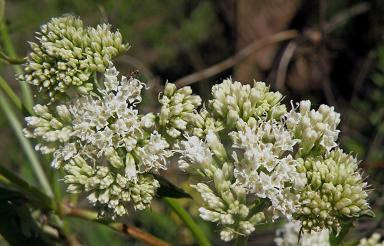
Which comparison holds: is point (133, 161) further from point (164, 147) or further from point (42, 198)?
point (42, 198)

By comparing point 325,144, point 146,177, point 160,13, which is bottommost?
point 146,177

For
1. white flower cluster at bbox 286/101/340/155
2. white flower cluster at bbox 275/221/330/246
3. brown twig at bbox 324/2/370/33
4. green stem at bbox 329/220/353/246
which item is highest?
brown twig at bbox 324/2/370/33

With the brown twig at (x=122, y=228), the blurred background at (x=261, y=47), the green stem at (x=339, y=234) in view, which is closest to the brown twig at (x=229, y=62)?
the blurred background at (x=261, y=47)

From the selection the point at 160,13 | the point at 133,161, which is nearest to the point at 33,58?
the point at 133,161

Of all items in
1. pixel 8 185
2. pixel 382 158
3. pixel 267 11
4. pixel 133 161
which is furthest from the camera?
pixel 267 11

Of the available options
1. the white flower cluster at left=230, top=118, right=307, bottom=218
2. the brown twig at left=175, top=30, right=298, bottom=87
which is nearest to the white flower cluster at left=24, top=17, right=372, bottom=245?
the white flower cluster at left=230, top=118, right=307, bottom=218

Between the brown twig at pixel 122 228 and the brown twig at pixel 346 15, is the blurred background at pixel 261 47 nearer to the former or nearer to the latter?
the brown twig at pixel 346 15

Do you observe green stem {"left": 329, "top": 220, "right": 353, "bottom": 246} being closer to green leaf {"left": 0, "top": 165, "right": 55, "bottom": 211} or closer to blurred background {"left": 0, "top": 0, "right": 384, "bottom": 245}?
green leaf {"left": 0, "top": 165, "right": 55, "bottom": 211}
